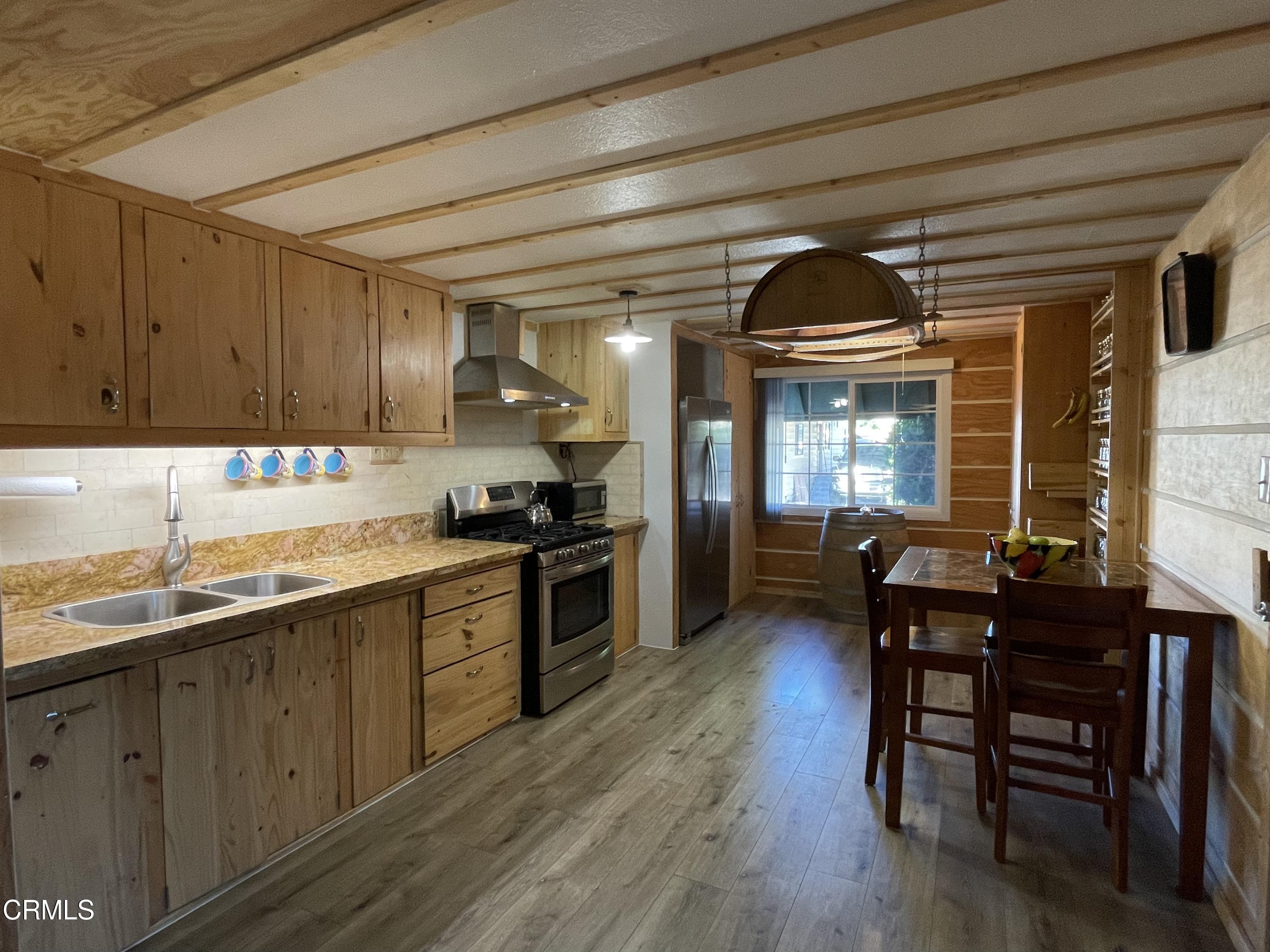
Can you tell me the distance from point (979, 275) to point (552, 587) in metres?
2.55

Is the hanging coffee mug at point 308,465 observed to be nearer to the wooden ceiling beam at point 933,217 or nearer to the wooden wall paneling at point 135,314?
the wooden wall paneling at point 135,314

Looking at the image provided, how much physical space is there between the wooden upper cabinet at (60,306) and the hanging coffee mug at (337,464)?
3.25 ft

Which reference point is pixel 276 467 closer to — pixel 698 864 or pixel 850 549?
pixel 698 864

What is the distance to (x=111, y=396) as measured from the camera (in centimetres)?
203

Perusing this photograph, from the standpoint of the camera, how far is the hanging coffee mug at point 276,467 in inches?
109

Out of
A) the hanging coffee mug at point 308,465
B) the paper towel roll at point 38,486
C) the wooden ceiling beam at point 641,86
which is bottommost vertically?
the paper towel roll at point 38,486

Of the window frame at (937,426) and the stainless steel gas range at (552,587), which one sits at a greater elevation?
the window frame at (937,426)

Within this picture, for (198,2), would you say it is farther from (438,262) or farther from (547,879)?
(547,879)

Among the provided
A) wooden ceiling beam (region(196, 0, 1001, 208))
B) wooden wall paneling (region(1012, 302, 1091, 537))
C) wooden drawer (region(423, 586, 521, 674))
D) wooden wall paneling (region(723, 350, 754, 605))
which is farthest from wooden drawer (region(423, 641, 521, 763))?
Answer: wooden wall paneling (region(1012, 302, 1091, 537))

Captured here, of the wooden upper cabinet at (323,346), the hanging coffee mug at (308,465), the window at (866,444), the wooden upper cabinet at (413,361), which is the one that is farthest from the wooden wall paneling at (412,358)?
the window at (866,444)

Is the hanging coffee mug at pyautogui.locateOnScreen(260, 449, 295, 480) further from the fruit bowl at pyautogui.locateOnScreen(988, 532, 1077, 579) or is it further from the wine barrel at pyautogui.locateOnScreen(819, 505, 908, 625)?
the wine barrel at pyautogui.locateOnScreen(819, 505, 908, 625)

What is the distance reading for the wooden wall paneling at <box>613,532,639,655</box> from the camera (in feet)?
14.1

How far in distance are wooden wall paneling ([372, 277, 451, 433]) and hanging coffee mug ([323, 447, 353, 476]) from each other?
0.31m

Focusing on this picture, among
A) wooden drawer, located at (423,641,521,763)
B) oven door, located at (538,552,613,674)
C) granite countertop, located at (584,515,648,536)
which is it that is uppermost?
granite countertop, located at (584,515,648,536)
